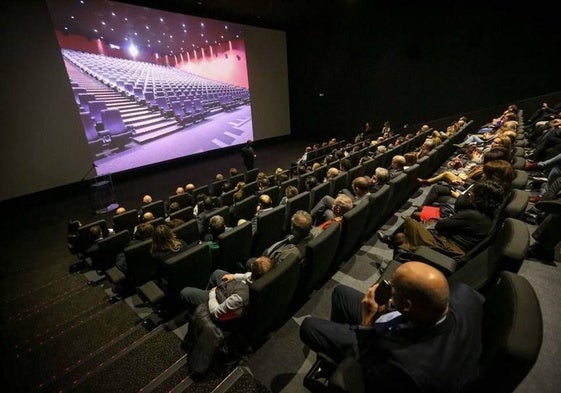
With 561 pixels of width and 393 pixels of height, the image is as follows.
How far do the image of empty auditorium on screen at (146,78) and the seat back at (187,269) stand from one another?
22.0ft

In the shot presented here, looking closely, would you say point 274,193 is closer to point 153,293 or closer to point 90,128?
point 153,293

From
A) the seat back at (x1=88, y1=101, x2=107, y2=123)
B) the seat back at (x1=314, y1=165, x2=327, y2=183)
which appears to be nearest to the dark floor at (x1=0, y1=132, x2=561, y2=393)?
the seat back at (x1=314, y1=165, x2=327, y2=183)

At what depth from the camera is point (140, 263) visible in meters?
2.73

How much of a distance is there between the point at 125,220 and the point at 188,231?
5.62ft

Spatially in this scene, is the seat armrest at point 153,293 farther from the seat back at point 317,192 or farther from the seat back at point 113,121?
the seat back at point 113,121

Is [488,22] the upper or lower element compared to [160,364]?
upper

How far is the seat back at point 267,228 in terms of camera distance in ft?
9.79

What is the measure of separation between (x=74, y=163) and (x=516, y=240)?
878cm

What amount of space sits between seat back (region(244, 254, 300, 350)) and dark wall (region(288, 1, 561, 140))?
29.3 feet

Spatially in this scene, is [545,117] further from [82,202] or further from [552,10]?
[82,202]

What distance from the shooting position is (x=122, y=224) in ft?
13.9

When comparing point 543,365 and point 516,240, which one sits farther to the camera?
point 543,365

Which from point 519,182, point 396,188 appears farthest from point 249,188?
point 519,182

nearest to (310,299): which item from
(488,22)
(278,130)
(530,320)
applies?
(530,320)
